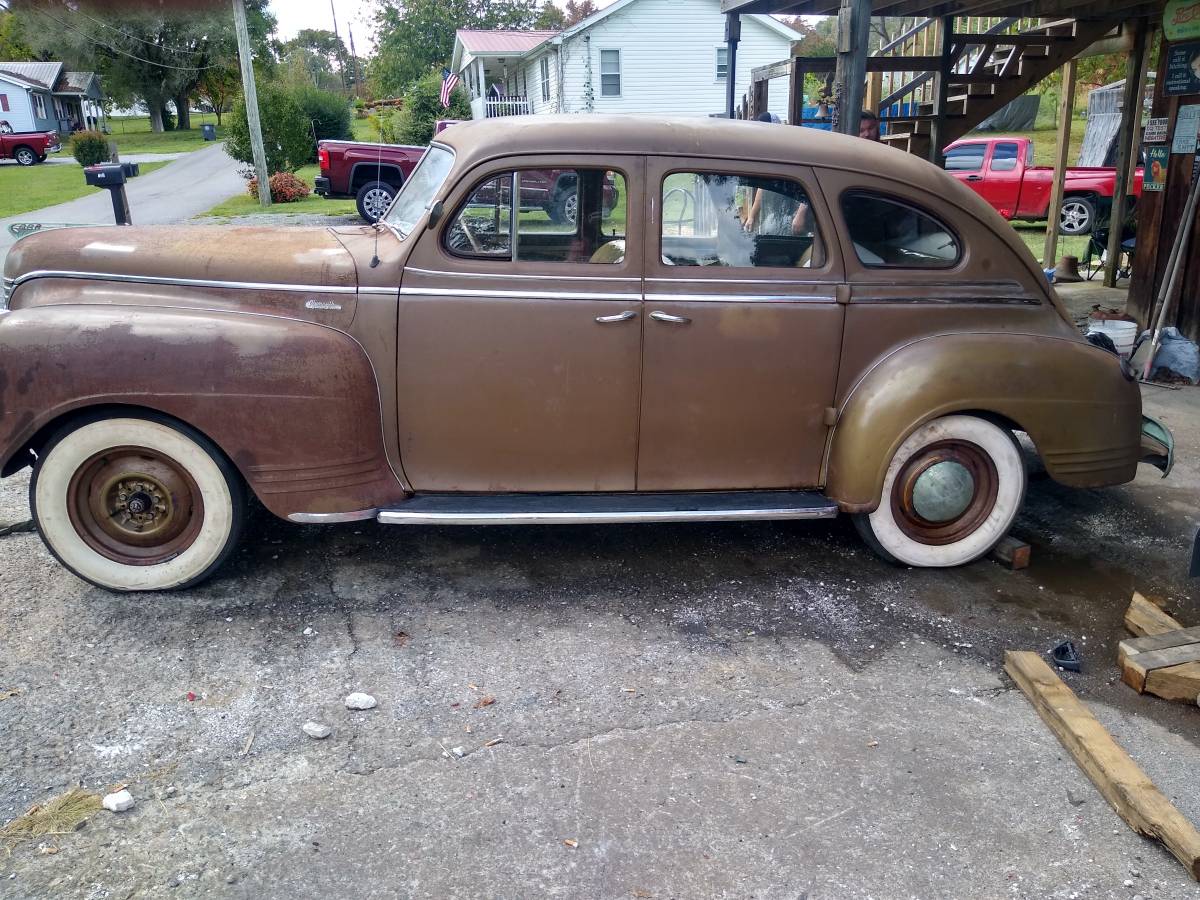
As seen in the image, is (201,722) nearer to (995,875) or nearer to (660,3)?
(995,875)

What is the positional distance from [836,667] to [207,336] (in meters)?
2.73

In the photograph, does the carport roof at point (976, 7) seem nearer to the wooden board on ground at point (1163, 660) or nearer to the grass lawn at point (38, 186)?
the wooden board on ground at point (1163, 660)

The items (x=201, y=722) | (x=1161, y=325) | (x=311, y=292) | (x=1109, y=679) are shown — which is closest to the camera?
(x=201, y=722)

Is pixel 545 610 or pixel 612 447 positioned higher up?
pixel 612 447

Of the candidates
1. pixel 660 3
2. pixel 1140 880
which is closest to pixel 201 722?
pixel 1140 880

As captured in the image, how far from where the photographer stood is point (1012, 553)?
173 inches

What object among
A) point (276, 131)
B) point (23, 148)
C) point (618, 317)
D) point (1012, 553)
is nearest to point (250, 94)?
point (276, 131)

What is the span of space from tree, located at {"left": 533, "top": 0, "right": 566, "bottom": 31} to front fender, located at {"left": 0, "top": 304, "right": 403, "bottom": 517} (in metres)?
59.6

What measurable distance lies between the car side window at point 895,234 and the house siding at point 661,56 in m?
28.1

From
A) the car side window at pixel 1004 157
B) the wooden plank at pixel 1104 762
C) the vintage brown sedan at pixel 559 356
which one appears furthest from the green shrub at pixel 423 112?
the wooden plank at pixel 1104 762

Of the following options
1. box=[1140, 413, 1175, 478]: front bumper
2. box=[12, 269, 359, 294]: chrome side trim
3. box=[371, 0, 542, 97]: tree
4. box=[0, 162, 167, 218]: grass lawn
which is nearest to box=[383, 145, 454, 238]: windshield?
box=[12, 269, 359, 294]: chrome side trim

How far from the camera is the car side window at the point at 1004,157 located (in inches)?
659

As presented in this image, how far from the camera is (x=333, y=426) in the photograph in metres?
3.76

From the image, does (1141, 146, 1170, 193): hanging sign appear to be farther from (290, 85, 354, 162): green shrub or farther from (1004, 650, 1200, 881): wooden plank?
(290, 85, 354, 162): green shrub
